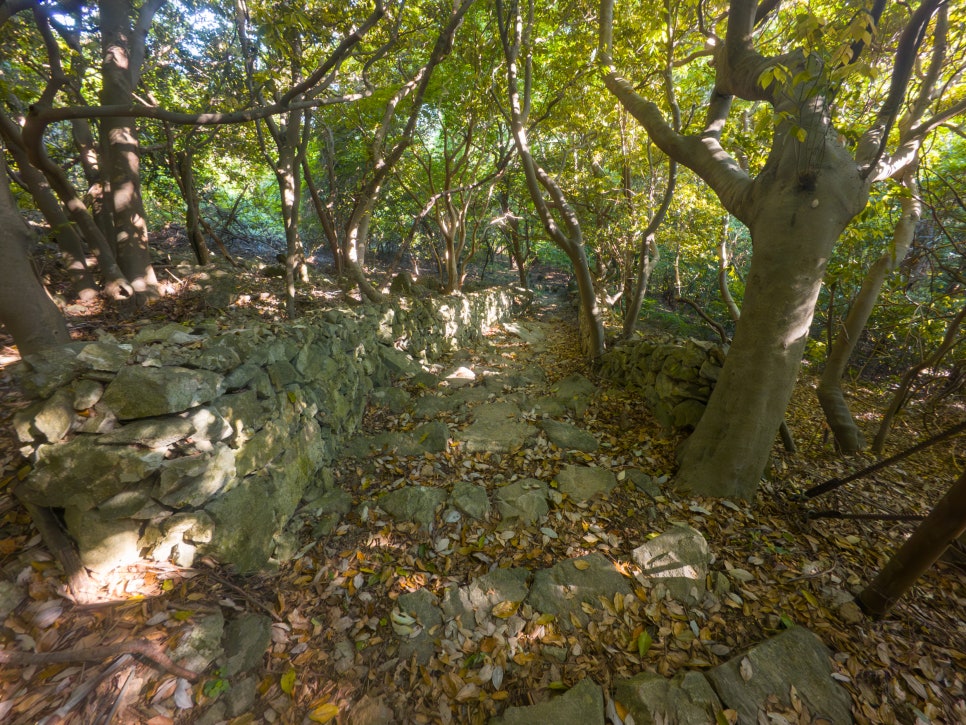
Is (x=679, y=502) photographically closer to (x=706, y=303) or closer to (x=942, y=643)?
(x=942, y=643)

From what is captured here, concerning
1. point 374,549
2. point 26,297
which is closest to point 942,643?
point 374,549

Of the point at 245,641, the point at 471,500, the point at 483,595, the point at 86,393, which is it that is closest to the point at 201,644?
the point at 245,641

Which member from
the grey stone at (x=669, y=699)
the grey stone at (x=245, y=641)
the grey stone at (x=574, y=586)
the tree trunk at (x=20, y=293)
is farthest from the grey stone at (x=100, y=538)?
the grey stone at (x=669, y=699)

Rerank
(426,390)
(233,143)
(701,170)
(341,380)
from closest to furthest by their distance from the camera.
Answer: (701,170) → (341,380) → (426,390) → (233,143)

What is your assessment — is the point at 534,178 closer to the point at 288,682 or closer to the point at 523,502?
the point at 523,502

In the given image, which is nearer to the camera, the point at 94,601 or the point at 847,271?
the point at 94,601

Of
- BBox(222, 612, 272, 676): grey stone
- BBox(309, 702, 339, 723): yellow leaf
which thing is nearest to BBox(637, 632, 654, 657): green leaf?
BBox(309, 702, 339, 723): yellow leaf

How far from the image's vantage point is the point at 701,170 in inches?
140

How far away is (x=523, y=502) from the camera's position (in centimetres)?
329

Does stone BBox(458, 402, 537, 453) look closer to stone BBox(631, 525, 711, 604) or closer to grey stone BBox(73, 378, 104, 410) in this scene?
stone BBox(631, 525, 711, 604)

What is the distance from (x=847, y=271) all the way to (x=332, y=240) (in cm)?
963

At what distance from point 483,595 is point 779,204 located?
3839 millimetres

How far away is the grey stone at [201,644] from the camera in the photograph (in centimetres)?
196

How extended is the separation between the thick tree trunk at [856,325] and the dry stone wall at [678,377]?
1.96m
